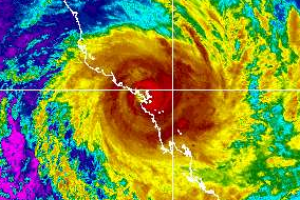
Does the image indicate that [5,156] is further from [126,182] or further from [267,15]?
[267,15]

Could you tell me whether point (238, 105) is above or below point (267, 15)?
below

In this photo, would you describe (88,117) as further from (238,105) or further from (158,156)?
(238,105)

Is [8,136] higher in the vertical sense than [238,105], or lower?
lower

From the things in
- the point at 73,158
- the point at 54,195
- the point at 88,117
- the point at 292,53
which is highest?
the point at 292,53

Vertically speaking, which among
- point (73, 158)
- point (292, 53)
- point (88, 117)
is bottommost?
point (73, 158)

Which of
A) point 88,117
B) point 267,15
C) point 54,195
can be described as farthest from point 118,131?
point 267,15
